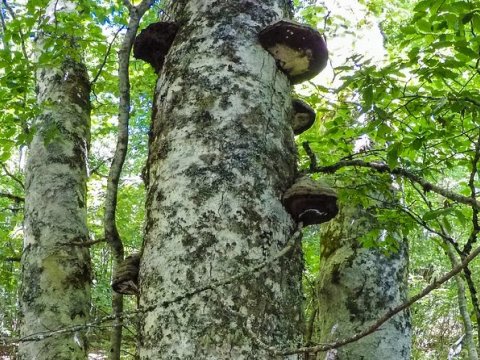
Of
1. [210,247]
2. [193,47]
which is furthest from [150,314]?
[193,47]

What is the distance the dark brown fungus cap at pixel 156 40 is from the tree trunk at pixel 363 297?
7.25 feet

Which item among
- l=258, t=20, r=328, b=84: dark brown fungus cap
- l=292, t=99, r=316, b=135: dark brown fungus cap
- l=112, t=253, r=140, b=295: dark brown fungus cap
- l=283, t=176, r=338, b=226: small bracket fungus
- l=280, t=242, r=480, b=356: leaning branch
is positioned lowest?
l=280, t=242, r=480, b=356: leaning branch

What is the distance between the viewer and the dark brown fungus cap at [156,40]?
2000 mm

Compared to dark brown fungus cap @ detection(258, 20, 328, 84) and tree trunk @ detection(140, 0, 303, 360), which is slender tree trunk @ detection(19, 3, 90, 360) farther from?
dark brown fungus cap @ detection(258, 20, 328, 84)

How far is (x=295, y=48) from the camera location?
1.95 metres

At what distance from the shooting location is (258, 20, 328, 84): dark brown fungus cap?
Answer: 1.89m

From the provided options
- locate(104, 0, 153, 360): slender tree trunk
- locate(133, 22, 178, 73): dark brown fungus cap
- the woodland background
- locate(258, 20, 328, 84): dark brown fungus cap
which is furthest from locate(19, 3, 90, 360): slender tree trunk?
locate(258, 20, 328, 84): dark brown fungus cap

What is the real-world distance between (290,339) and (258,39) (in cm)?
117

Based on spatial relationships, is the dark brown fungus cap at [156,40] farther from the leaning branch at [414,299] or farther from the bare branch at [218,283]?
the leaning branch at [414,299]

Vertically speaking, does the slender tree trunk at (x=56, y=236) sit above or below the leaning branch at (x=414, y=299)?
above

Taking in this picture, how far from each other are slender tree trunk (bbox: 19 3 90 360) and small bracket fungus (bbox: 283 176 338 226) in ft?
7.23

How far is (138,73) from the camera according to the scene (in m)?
8.19

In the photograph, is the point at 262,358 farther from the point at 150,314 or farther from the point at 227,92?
the point at 227,92

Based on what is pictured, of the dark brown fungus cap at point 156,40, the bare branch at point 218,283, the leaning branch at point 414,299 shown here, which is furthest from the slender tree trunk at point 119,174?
the leaning branch at point 414,299
